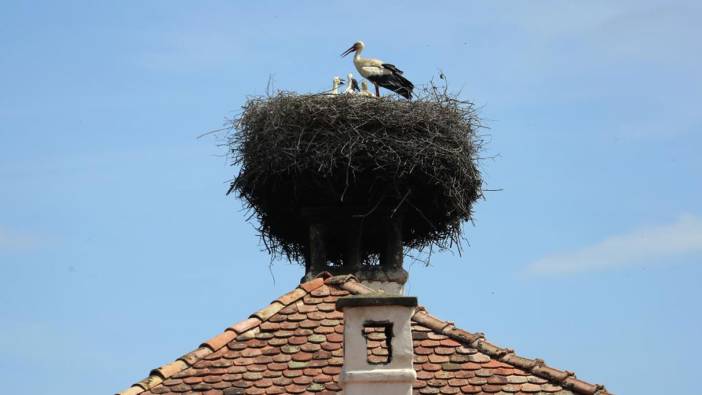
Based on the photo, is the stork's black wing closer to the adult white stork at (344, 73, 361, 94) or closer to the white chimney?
the adult white stork at (344, 73, 361, 94)

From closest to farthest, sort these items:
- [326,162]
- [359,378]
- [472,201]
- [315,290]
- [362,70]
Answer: [359,378] → [315,290] → [326,162] → [472,201] → [362,70]

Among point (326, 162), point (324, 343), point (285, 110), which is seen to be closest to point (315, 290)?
point (324, 343)

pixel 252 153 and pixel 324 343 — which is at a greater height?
pixel 252 153

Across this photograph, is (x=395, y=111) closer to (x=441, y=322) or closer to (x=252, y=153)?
(x=252, y=153)

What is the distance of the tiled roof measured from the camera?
11188mm

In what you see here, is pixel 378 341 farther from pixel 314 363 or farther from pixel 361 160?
pixel 361 160

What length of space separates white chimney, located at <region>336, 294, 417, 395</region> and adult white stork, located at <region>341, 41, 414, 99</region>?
6476 millimetres

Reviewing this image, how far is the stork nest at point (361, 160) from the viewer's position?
15008 mm

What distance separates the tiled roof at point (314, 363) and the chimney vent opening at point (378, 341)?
0.23 feet

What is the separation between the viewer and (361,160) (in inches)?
593

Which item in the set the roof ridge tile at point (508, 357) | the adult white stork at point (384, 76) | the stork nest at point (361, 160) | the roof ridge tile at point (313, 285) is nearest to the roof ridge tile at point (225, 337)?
the roof ridge tile at point (313, 285)

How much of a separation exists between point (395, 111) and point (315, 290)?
3402mm

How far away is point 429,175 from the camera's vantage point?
15.1 m

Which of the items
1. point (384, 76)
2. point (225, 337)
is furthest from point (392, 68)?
point (225, 337)
